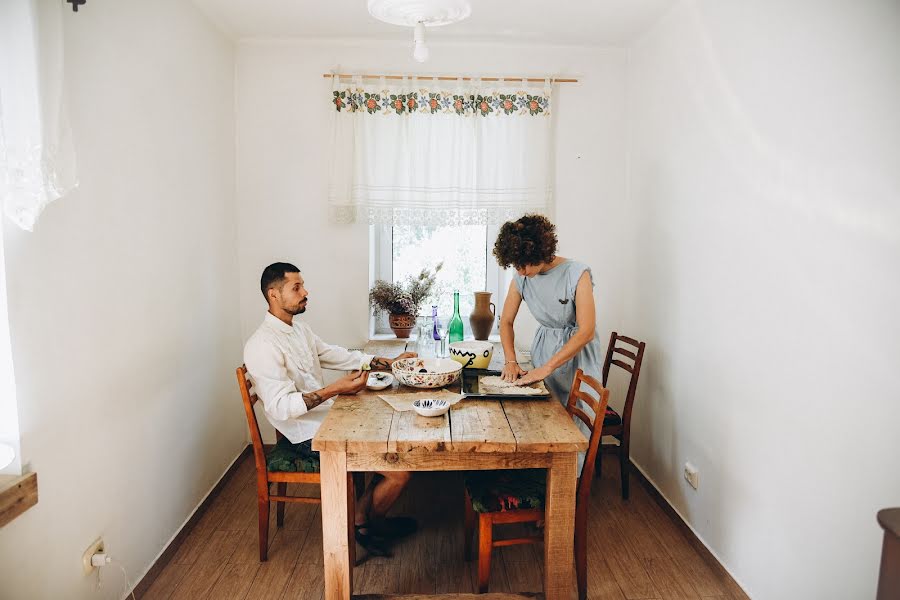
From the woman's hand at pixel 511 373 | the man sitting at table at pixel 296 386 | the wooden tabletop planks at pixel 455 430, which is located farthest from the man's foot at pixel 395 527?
the woman's hand at pixel 511 373

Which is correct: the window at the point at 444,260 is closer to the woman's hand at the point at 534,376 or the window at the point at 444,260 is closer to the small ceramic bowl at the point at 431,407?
the woman's hand at the point at 534,376

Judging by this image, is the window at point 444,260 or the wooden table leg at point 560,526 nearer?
the wooden table leg at point 560,526

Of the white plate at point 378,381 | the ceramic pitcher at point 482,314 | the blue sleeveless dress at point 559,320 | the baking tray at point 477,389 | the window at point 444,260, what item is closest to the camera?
the baking tray at point 477,389

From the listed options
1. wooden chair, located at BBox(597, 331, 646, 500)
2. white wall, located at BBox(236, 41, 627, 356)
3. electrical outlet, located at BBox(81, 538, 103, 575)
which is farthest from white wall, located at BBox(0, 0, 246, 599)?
wooden chair, located at BBox(597, 331, 646, 500)

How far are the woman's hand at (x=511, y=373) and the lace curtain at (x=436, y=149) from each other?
121 centimetres

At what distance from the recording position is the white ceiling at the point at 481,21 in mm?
2873

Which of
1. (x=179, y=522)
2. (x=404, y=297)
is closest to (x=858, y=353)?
(x=404, y=297)

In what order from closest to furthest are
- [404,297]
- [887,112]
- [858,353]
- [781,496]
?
[887,112]
[858,353]
[781,496]
[404,297]

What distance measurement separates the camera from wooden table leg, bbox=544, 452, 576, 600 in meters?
1.98

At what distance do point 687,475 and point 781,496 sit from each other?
715 millimetres

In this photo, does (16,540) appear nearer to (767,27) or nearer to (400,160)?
(400,160)

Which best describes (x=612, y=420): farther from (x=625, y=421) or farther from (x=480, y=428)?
(x=480, y=428)

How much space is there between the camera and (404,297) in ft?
11.5

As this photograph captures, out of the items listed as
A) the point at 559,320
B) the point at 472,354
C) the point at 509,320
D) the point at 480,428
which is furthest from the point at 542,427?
the point at 509,320
